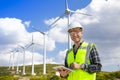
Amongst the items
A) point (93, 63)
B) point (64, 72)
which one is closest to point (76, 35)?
point (93, 63)

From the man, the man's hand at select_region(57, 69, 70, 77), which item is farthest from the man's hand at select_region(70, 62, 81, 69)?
the man's hand at select_region(57, 69, 70, 77)

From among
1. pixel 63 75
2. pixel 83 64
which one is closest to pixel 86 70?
pixel 83 64

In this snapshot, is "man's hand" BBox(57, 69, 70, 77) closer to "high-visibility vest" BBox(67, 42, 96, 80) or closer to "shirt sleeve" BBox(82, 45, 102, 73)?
"high-visibility vest" BBox(67, 42, 96, 80)

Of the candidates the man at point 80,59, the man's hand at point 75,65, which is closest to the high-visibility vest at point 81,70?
the man at point 80,59

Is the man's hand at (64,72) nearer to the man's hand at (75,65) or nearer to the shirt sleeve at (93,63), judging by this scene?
the man's hand at (75,65)

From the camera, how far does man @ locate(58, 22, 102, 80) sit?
6.98 meters

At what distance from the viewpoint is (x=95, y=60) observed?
7.10 metres

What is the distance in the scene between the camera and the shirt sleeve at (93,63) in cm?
696

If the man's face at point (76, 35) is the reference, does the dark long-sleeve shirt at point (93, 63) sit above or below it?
below

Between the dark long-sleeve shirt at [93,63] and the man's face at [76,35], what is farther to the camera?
the man's face at [76,35]

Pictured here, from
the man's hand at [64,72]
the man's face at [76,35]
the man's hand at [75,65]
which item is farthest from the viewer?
the man's face at [76,35]

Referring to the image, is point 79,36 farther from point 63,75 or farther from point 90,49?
point 63,75

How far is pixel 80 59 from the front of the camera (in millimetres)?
7113

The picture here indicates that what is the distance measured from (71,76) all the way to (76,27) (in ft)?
3.64
